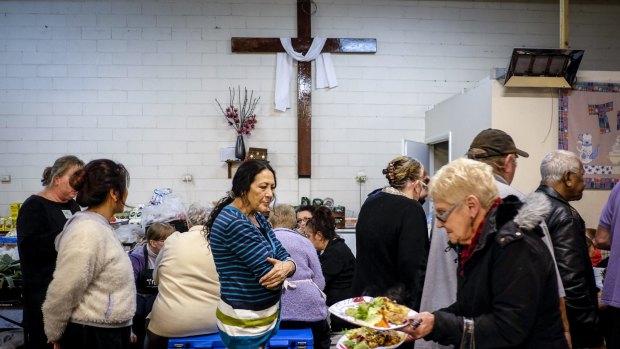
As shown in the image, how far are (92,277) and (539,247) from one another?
66.0 inches

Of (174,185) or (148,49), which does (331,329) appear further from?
(148,49)

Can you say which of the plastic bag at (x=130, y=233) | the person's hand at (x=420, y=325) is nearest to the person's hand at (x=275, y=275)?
the person's hand at (x=420, y=325)

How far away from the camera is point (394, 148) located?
6863 millimetres

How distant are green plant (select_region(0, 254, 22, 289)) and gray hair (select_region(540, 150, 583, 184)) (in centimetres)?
346

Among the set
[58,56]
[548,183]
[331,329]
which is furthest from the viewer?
[58,56]

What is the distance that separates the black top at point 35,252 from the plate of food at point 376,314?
158 centimetres

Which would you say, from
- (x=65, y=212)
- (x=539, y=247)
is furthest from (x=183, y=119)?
(x=539, y=247)

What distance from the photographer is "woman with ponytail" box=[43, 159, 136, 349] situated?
2.11m

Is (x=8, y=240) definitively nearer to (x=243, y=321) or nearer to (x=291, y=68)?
(x=291, y=68)

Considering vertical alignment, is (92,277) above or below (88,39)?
below

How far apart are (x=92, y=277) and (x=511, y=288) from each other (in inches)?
62.9

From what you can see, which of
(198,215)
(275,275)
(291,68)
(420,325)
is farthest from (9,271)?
(291,68)

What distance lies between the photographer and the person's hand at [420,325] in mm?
1571

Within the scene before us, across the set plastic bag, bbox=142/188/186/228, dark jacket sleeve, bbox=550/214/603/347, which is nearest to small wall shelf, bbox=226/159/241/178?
plastic bag, bbox=142/188/186/228
